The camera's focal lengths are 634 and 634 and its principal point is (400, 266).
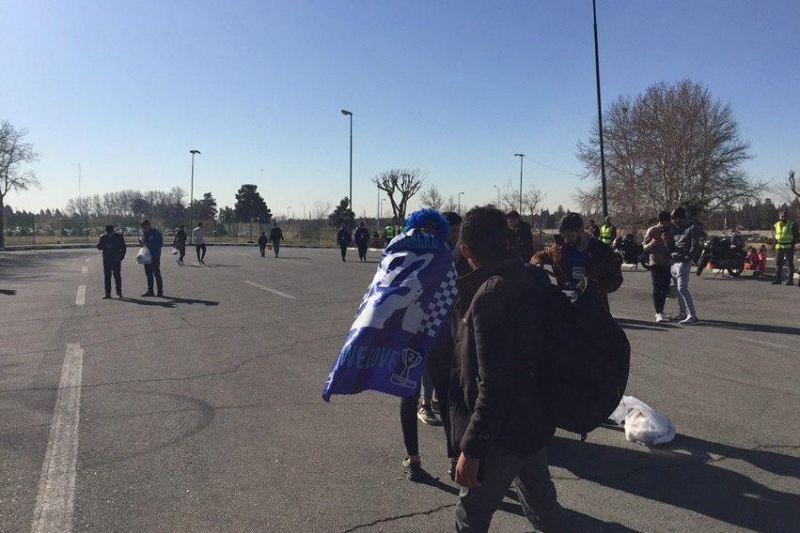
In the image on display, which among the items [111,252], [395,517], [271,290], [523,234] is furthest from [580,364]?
[271,290]

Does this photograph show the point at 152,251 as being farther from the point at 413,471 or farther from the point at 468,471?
the point at 468,471

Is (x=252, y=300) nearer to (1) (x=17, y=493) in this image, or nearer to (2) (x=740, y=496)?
(1) (x=17, y=493)

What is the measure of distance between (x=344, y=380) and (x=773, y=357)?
22.2 ft

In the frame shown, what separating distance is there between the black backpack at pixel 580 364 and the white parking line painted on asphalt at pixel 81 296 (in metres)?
13.0

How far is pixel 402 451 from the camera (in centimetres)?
471

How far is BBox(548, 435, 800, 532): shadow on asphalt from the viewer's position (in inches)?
147

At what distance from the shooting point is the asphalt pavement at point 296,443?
3689 millimetres

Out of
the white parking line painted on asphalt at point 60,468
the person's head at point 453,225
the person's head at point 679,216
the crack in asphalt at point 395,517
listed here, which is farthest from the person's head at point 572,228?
the person's head at point 679,216

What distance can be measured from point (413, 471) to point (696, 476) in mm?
1898

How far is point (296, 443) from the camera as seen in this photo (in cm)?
485

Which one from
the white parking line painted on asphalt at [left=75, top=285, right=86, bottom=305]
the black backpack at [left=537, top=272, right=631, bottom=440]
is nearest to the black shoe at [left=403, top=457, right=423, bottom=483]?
the black backpack at [left=537, top=272, right=631, bottom=440]

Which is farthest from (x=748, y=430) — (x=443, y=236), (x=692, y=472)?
(x=443, y=236)

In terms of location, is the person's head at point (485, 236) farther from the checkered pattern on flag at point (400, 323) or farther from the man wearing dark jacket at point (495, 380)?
the checkered pattern on flag at point (400, 323)

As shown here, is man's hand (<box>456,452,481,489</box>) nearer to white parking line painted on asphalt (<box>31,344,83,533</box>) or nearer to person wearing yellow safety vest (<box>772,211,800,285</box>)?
white parking line painted on asphalt (<box>31,344,83,533</box>)
